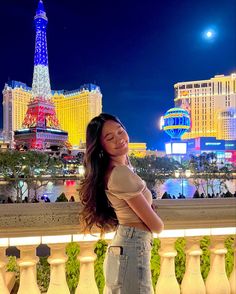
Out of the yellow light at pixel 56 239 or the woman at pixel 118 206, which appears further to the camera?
Answer: the yellow light at pixel 56 239

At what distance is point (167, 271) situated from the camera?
200 cm

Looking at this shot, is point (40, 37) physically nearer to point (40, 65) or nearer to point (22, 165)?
point (40, 65)

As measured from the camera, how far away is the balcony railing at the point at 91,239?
178 centimetres

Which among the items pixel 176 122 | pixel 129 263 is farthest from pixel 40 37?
pixel 129 263

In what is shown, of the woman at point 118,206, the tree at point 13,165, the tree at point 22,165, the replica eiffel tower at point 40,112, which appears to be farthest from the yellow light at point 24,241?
the replica eiffel tower at point 40,112

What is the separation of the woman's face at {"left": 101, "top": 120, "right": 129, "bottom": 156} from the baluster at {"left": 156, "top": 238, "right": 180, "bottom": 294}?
26.4 inches

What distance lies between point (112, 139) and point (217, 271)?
106cm

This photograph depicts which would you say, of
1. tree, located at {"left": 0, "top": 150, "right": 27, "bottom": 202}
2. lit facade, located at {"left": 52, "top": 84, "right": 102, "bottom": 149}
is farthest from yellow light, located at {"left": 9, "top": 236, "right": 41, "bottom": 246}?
lit facade, located at {"left": 52, "top": 84, "right": 102, "bottom": 149}

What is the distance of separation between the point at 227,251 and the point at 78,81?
101 m

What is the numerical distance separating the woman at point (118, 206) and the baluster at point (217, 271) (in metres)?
0.67

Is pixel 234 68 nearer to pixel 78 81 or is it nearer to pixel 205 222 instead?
pixel 78 81

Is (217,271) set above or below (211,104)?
below

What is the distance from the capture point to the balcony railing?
1783 millimetres

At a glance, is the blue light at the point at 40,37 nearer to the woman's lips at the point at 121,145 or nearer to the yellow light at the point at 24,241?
the yellow light at the point at 24,241
